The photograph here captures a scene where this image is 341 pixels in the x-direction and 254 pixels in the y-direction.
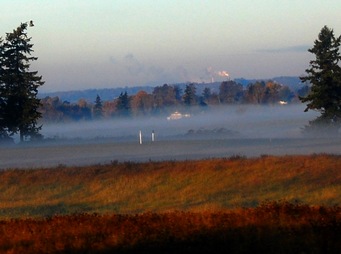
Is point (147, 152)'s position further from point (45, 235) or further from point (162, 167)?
point (45, 235)

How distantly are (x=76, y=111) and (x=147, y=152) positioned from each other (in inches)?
4740

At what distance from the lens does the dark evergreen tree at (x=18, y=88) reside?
5784 centimetres

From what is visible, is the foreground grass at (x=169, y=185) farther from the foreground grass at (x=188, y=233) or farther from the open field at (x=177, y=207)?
the foreground grass at (x=188, y=233)

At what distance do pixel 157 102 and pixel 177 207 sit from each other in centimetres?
15540

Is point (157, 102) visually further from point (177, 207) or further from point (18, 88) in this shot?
point (177, 207)

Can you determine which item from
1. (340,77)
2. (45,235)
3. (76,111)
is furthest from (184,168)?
(76,111)

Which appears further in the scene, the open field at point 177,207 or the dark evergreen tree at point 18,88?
the dark evergreen tree at point 18,88

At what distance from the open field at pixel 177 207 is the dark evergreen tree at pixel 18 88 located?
28.6 m

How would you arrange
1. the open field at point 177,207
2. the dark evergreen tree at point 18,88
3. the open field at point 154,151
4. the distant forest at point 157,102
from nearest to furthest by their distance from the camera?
1. the open field at point 177,207
2. the open field at point 154,151
3. the dark evergreen tree at point 18,88
4. the distant forest at point 157,102

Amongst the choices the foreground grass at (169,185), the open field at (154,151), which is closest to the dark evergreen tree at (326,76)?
the open field at (154,151)

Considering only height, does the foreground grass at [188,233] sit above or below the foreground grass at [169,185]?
above

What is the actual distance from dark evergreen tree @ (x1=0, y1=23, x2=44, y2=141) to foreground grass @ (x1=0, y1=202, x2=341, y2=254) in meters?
43.4

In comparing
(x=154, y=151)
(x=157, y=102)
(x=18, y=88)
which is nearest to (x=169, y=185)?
(x=154, y=151)

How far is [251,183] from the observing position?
1012 inches
